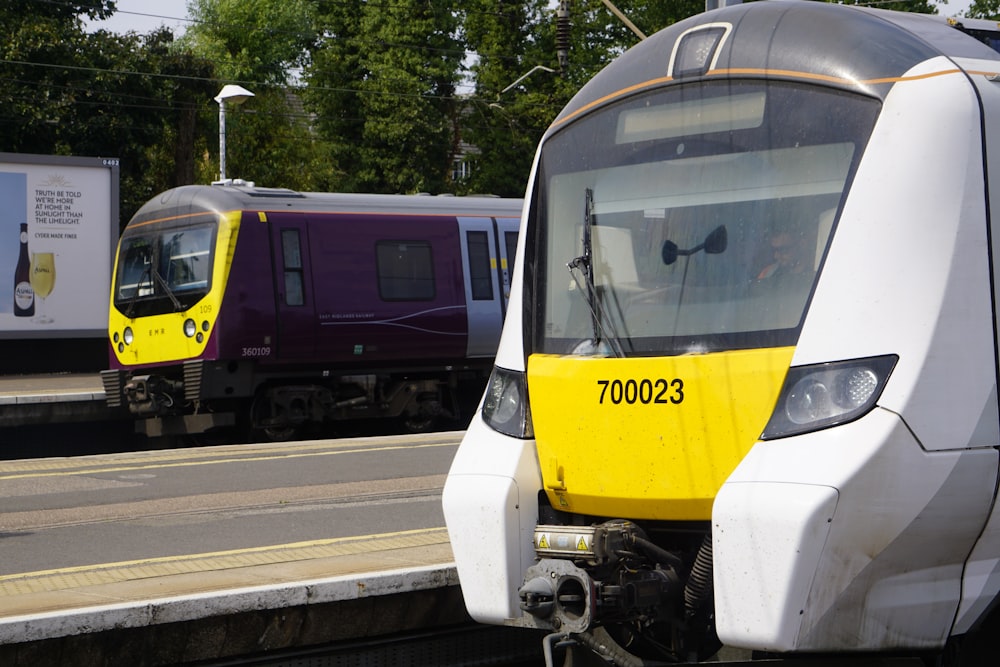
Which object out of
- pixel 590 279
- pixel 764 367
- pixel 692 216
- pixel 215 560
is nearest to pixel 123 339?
pixel 215 560

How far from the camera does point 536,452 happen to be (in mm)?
5367

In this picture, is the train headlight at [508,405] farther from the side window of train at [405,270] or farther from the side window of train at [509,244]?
the side window of train at [509,244]

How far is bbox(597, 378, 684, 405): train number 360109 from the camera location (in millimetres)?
4973

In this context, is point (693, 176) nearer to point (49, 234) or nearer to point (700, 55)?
point (700, 55)

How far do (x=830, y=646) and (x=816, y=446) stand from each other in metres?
0.67

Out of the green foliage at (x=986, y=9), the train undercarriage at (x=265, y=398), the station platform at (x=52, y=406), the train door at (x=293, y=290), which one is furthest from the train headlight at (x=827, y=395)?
the green foliage at (x=986, y=9)

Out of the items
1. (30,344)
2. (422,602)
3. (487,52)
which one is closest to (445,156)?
(487,52)

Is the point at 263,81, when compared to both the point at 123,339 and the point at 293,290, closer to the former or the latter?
the point at 123,339

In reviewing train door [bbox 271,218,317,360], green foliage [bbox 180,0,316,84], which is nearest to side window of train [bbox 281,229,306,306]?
train door [bbox 271,218,317,360]

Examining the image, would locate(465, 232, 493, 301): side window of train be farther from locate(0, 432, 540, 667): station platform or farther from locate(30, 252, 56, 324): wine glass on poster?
locate(30, 252, 56, 324): wine glass on poster

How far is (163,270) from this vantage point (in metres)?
17.5

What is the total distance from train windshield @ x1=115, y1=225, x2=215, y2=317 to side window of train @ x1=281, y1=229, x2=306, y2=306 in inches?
35.9

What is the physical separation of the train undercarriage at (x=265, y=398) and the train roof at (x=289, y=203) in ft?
6.52

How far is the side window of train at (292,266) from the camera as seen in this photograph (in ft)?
56.0
